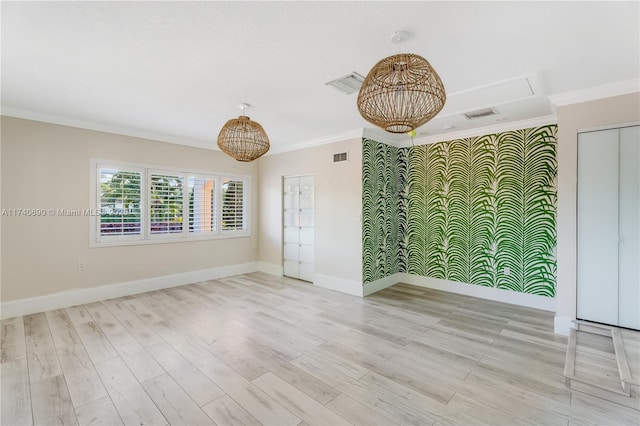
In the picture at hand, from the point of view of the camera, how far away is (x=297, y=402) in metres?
2.14

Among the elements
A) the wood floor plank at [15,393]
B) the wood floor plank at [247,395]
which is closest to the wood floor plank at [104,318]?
the wood floor plank at [15,393]

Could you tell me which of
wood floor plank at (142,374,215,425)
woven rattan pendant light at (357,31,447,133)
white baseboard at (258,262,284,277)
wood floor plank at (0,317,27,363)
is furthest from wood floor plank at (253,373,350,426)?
white baseboard at (258,262,284,277)

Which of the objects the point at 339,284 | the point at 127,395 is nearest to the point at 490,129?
the point at 339,284

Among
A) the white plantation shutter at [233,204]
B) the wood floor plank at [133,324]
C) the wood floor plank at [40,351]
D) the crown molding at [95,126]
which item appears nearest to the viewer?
the wood floor plank at [40,351]

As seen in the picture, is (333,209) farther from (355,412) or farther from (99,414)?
(99,414)

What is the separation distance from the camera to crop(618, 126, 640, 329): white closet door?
295 cm

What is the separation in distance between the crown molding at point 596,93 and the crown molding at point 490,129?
32.6 inches

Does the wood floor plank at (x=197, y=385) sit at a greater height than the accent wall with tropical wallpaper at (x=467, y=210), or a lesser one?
lesser

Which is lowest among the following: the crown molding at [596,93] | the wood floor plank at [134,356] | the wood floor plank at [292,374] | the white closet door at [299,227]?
the wood floor plank at [292,374]

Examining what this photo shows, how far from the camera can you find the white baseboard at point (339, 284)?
4801mm

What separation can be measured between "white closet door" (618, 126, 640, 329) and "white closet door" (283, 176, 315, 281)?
4.15 m

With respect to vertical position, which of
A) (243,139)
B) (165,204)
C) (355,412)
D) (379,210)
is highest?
(243,139)

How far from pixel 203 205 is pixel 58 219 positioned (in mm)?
2142

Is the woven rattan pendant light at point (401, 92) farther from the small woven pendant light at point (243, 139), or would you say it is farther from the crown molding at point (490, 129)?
the crown molding at point (490, 129)
